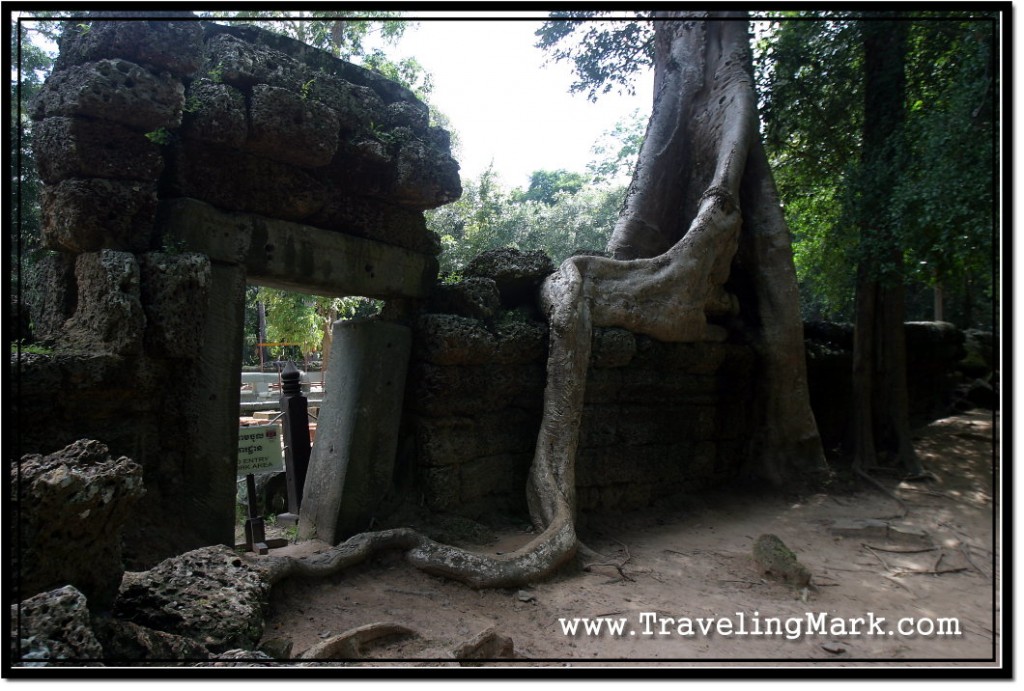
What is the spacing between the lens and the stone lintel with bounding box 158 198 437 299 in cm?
354

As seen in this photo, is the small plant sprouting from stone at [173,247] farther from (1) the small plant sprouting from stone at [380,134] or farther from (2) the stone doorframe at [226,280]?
(1) the small plant sprouting from stone at [380,134]

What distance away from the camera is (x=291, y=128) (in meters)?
3.75

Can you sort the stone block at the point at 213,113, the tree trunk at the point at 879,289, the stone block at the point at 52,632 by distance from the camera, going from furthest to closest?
the tree trunk at the point at 879,289 < the stone block at the point at 213,113 < the stone block at the point at 52,632

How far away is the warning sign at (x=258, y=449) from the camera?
450cm

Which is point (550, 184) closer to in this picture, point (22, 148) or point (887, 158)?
point (887, 158)

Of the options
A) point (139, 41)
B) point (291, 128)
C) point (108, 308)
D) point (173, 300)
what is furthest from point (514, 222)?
point (108, 308)

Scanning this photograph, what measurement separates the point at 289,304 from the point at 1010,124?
11.4 metres

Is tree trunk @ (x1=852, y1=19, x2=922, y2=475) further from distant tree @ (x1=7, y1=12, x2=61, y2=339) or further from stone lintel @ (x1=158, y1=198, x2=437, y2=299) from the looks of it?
distant tree @ (x1=7, y1=12, x2=61, y2=339)

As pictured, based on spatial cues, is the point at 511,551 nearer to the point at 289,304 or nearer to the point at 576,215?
the point at 289,304

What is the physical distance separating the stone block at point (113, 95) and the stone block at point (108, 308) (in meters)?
0.67

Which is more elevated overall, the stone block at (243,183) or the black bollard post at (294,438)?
the stone block at (243,183)

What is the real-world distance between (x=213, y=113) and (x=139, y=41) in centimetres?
45

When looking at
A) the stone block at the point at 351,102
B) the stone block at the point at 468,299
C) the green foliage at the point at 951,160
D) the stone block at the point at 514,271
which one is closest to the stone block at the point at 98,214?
the stone block at the point at 351,102

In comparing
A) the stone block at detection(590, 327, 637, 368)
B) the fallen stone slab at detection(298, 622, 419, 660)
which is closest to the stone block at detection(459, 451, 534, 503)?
the stone block at detection(590, 327, 637, 368)
